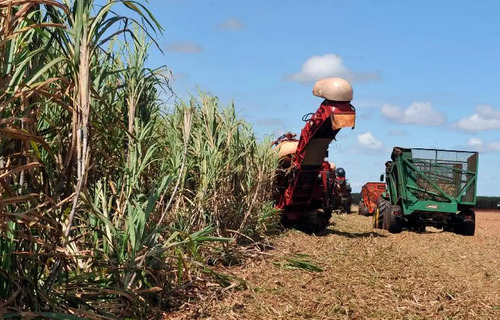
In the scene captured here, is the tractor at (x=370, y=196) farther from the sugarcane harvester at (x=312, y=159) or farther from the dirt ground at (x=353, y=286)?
the dirt ground at (x=353, y=286)

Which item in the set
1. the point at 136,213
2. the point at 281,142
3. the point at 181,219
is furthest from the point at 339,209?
the point at 136,213

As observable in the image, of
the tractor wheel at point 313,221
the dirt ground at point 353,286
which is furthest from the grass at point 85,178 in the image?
the tractor wheel at point 313,221

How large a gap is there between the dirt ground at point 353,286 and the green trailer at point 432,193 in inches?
154

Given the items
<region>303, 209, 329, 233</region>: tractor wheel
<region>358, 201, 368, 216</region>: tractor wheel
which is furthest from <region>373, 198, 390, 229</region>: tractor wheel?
<region>358, 201, 368, 216</region>: tractor wheel

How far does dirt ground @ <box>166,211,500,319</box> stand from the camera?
5.86 metres

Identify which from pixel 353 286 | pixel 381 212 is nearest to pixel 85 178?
pixel 353 286

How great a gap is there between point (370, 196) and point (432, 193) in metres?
7.80

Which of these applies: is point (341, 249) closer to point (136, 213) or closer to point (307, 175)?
point (307, 175)

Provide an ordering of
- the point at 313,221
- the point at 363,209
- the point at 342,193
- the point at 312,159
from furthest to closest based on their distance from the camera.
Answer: the point at 363,209 < the point at 342,193 < the point at 313,221 < the point at 312,159

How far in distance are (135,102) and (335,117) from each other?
626 centimetres

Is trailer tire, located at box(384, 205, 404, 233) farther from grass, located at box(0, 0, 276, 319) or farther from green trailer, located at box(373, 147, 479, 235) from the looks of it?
grass, located at box(0, 0, 276, 319)

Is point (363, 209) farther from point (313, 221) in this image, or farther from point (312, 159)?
point (312, 159)

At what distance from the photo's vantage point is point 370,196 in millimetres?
23516

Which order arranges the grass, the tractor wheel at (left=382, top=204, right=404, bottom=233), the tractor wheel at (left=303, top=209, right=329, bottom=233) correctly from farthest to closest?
1. the tractor wheel at (left=382, top=204, right=404, bottom=233)
2. the tractor wheel at (left=303, top=209, right=329, bottom=233)
3. the grass
